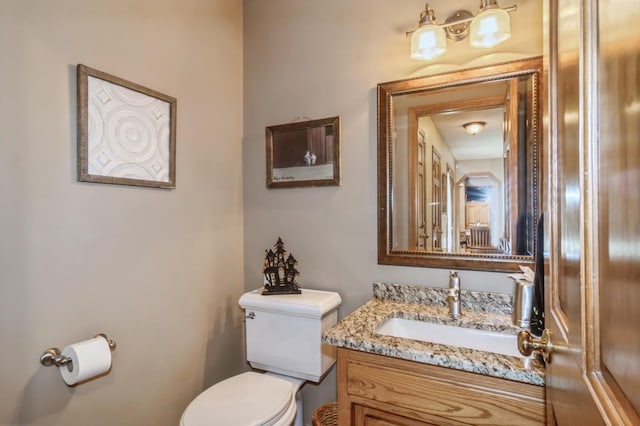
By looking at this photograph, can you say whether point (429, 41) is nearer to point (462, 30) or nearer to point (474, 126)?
point (462, 30)

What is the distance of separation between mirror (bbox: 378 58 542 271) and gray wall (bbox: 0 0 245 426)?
0.96 metres

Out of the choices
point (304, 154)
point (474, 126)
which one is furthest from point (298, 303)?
point (474, 126)

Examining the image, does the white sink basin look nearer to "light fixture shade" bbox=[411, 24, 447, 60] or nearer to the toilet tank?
the toilet tank

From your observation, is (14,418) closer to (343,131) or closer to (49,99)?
(49,99)

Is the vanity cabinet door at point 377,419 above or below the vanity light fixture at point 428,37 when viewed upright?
below

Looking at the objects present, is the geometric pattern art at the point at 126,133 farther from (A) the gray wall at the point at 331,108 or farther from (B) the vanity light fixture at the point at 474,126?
(B) the vanity light fixture at the point at 474,126

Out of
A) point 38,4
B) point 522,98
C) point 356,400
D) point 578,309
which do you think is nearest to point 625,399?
point 578,309

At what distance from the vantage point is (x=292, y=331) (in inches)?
63.7

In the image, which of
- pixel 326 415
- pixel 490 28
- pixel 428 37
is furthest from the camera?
pixel 326 415

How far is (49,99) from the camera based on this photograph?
47.3 inches

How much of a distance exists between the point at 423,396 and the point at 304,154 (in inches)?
52.0

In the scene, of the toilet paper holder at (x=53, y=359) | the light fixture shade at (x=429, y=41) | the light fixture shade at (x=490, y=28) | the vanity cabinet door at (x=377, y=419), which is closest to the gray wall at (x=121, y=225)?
the toilet paper holder at (x=53, y=359)

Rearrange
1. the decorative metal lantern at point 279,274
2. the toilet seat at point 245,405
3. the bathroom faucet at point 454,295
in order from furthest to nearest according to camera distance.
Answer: the decorative metal lantern at point 279,274 → the bathroom faucet at point 454,295 → the toilet seat at point 245,405

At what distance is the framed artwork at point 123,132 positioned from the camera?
1294 millimetres
